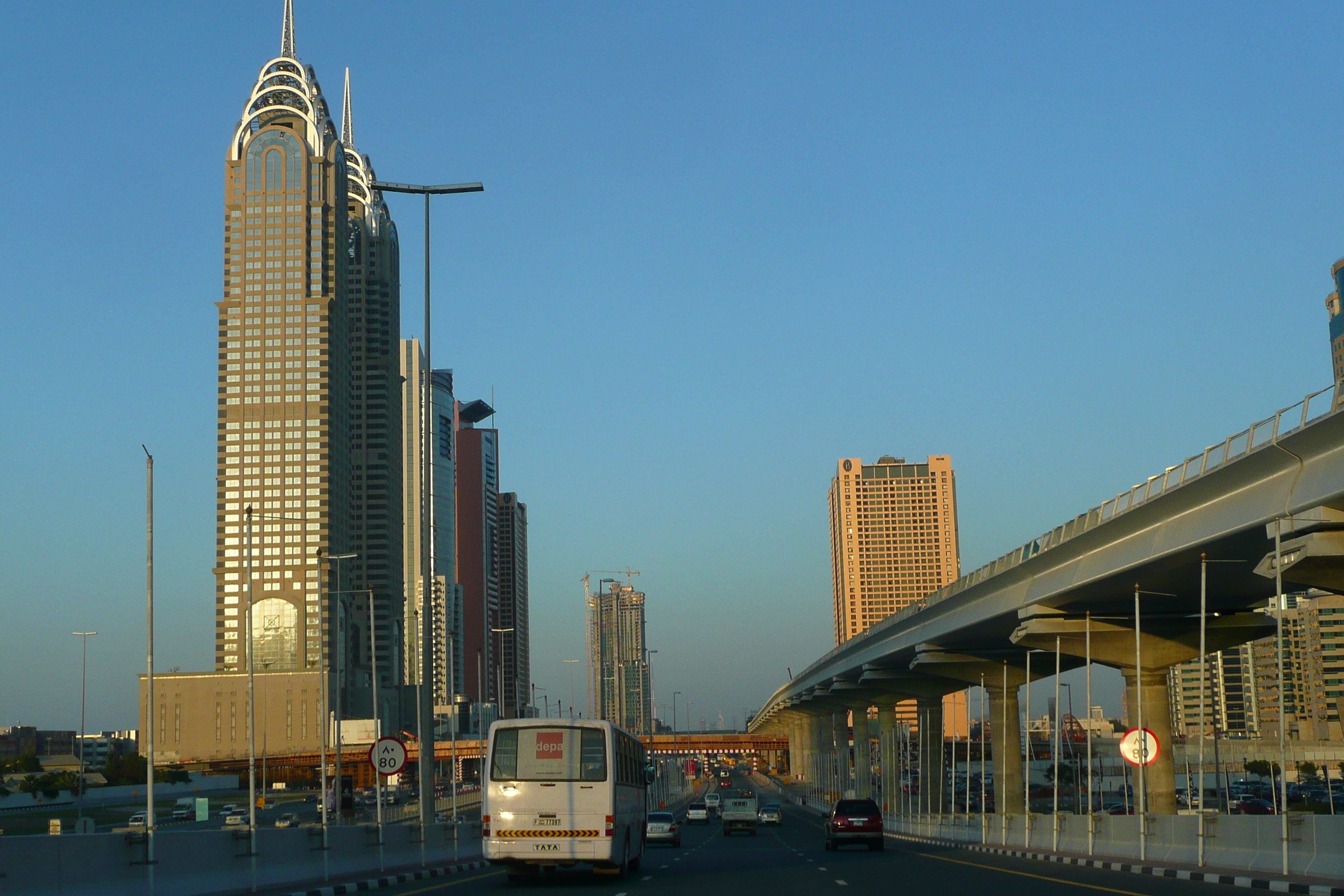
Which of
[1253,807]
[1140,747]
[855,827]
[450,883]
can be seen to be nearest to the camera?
[450,883]

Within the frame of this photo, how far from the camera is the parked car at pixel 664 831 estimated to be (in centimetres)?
5350

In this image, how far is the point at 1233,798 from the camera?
98250 millimetres

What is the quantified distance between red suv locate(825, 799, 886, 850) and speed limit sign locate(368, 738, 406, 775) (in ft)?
58.5

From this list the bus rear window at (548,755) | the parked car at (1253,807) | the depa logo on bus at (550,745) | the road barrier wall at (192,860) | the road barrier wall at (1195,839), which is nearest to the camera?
the road barrier wall at (192,860)

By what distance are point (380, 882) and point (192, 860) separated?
550cm

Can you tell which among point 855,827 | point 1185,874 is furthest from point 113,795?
point 1185,874

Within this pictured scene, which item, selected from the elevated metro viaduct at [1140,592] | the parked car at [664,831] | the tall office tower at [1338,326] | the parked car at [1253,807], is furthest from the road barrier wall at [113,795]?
the tall office tower at [1338,326]

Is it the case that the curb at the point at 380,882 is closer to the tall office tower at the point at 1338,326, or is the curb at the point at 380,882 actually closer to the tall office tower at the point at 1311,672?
the tall office tower at the point at 1311,672

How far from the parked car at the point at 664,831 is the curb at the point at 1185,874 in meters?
13.6

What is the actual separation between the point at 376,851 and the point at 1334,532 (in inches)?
867

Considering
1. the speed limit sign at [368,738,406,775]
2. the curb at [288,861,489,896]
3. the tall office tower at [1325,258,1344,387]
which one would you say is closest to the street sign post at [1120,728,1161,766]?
the curb at [288,861,489,896]

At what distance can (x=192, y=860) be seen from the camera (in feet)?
72.0

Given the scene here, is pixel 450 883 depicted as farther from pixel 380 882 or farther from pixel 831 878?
pixel 831 878

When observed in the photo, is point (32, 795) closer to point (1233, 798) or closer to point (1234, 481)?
point (1233, 798)
